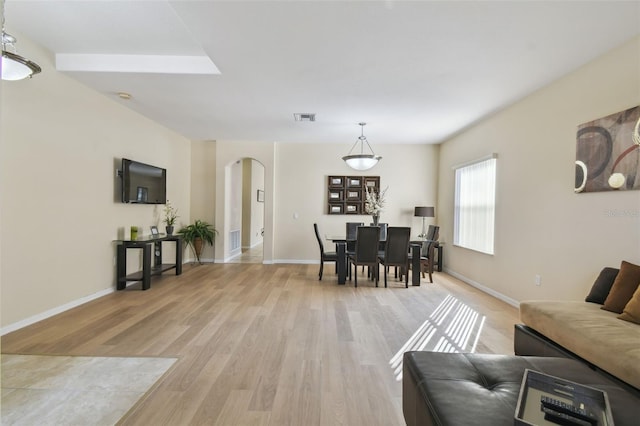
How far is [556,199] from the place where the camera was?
11.2 feet

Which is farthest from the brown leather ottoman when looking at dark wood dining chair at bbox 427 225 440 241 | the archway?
the archway

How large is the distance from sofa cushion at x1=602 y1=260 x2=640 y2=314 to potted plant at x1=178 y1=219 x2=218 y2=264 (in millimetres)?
6295

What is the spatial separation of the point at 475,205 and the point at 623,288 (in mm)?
3087

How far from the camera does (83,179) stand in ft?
12.8

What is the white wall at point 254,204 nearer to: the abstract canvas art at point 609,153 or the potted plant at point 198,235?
the potted plant at point 198,235

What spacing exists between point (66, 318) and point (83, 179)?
65.2 inches

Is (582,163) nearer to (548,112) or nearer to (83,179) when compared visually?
(548,112)

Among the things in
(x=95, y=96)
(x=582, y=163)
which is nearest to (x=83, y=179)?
(x=95, y=96)

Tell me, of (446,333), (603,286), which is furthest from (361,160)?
(603,286)

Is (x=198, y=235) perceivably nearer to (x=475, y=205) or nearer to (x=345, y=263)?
(x=345, y=263)

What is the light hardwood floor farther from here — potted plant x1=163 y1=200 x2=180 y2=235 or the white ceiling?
the white ceiling

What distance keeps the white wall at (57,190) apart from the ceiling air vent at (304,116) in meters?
2.56

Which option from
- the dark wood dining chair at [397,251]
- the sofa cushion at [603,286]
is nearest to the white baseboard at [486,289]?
the dark wood dining chair at [397,251]

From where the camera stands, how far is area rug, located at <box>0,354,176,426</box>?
1825mm
